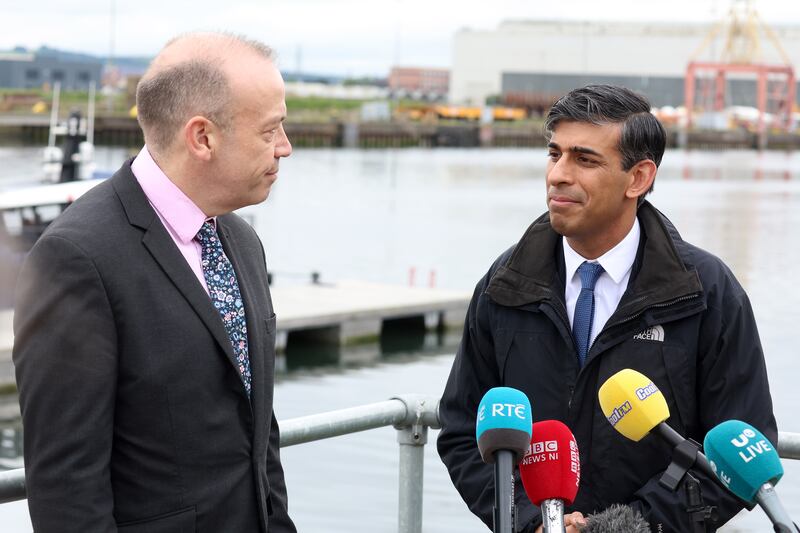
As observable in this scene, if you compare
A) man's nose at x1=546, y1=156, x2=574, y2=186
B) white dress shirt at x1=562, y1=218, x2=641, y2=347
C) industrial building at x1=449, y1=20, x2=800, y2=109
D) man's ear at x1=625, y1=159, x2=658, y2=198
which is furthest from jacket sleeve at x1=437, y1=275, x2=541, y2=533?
industrial building at x1=449, y1=20, x2=800, y2=109

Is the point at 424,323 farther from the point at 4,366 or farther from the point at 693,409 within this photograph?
the point at 693,409

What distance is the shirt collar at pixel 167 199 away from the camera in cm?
284

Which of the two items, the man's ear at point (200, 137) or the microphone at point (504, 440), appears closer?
the microphone at point (504, 440)

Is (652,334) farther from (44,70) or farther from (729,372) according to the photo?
(44,70)

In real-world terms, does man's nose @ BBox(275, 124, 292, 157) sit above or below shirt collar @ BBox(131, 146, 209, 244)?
above

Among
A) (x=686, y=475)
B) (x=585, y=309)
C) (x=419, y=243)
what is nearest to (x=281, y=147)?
(x=585, y=309)

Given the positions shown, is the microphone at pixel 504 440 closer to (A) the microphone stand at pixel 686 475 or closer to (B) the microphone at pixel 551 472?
(B) the microphone at pixel 551 472

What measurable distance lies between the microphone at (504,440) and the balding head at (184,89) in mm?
829

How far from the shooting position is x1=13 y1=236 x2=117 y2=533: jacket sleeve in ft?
8.45

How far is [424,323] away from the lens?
22.2 m

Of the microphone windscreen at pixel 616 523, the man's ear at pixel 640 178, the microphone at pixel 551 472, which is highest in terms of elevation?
the man's ear at pixel 640 178

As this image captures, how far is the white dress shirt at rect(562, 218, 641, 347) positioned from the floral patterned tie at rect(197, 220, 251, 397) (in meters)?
0.91

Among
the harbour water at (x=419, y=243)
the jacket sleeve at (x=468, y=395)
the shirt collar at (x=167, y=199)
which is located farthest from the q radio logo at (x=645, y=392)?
the harbour water at (x=419, y=243)

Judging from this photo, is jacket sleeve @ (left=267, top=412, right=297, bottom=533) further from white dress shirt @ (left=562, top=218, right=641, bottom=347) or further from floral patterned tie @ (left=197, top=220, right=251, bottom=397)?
white dress shirt @ (left=562, top=218, right=641, bottom=347)
